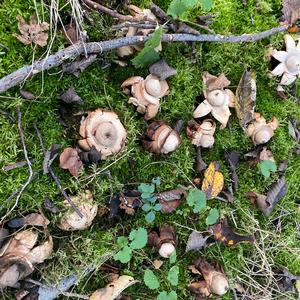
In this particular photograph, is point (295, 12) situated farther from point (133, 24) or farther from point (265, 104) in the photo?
point (133, 24)

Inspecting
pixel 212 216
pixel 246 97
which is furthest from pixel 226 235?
pixel 246 97

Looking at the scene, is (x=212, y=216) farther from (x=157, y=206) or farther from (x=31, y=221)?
(x=31, y=221)

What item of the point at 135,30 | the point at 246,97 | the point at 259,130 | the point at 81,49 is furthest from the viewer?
the point at 259,130

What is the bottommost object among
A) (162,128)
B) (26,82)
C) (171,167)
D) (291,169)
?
(291,169)

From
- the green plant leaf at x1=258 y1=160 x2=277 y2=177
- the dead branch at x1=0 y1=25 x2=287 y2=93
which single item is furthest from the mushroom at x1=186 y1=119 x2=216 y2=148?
the dead branch at x1=0 y1=25 x2=287 y2=93

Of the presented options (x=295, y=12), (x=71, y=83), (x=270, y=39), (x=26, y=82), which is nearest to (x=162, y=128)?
(x=71, y=83)

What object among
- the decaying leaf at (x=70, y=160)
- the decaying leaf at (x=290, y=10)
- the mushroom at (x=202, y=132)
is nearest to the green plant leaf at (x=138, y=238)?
the decaying leaf at (x=70, y=160)

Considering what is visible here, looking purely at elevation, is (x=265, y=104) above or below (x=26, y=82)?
below

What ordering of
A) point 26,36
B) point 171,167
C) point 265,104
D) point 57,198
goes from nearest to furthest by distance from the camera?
point 26,36, point 57,198, point 171,167, point 265,104
